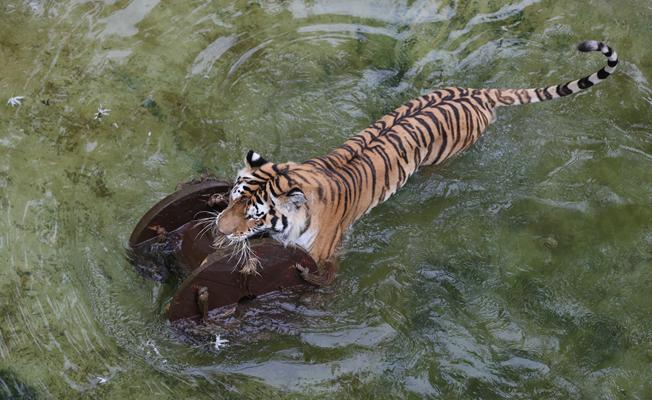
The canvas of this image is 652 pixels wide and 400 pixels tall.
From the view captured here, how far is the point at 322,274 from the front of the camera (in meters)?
3.34

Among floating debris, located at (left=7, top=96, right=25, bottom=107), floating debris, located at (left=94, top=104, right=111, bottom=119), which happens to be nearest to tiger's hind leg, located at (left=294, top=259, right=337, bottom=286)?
→ floating debris, located at (left=94, top=104, right=111, bottom=119)

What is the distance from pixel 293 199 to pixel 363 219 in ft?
2.84

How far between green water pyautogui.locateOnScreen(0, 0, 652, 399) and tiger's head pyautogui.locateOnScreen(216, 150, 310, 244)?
505mm

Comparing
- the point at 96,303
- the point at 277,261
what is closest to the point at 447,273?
the point at 277,261

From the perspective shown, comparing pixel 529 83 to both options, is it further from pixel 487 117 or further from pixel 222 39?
pixel 222 39

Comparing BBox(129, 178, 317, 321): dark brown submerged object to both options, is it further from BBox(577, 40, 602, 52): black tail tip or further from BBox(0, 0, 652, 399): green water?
BBox(577, 40, 602, 52): black tail tip

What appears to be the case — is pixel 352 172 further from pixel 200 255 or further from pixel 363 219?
pixel 200 255

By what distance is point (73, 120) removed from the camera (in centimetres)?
393

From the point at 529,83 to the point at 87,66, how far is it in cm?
281

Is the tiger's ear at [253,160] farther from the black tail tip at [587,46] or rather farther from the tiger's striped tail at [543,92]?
the black tail tip at [587,46]

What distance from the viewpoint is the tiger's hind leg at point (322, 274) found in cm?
319

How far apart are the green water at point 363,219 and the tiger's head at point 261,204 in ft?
1.66

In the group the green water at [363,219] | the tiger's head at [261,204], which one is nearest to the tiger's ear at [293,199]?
the tiger's head at [261,204]

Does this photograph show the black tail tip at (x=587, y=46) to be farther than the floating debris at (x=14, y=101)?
No
